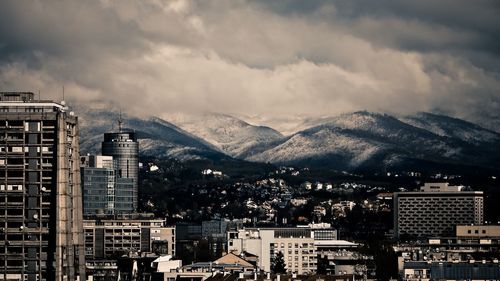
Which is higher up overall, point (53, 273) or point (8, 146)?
Answer: point (8, 146)

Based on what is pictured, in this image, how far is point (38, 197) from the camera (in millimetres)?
163125

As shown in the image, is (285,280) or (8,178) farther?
(285,280)

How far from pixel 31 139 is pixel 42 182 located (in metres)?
4.18

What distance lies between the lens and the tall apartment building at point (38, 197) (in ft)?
531

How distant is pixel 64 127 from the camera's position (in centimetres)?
16400

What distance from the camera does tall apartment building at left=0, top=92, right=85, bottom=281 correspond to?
531ft

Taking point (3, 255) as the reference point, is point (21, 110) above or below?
above

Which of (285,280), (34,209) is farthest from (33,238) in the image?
(285,280)

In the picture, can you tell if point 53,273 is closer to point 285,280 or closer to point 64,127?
point 64,127

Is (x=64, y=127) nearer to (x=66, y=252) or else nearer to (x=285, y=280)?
(x=66, y=252)

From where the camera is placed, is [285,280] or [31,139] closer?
[31,139]

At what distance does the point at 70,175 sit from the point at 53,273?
910cm

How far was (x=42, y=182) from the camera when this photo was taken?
16325cm

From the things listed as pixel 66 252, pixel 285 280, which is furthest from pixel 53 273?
pixel 285 280
